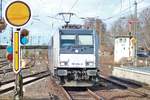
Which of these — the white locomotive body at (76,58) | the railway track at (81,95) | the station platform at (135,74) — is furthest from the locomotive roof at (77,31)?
the station platform at (135,74)

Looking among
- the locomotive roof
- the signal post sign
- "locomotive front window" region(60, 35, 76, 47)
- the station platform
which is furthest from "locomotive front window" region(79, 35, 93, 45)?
the signal post sign

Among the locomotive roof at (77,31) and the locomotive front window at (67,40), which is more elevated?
the locomotive roof at (77,31)

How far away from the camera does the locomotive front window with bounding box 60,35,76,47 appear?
22.8 m

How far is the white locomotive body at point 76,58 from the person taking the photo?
22.2 m

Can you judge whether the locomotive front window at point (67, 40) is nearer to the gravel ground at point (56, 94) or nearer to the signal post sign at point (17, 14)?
the gravel ground at point (56, 94)

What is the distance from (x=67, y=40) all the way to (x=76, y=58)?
128cm

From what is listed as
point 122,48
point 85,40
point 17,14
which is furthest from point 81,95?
point 122,48

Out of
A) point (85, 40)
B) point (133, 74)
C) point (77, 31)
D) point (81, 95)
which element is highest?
point (77, 31)

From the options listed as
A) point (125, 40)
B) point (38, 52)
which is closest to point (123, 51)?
point (125, 40)

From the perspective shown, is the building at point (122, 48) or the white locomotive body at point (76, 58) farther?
the building at point (122, 48)

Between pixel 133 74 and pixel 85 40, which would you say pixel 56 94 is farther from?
pixel 133 74

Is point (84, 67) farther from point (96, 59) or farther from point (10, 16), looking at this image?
point (10, 16)

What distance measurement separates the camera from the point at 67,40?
23.0 meters

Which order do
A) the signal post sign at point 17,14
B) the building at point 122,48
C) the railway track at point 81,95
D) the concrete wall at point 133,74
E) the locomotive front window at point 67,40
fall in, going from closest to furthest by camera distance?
A: the signal post sign at point 17,14 → the railway track at point 81,95 → the locomotive front window at point 67,40 → the concrete wall at point 133,74 → the building at point 122,48
